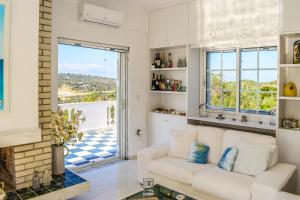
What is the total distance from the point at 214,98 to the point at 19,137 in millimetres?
3075

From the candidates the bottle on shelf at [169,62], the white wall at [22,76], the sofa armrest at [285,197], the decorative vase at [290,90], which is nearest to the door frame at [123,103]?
the bottle on shelf at [169,62]

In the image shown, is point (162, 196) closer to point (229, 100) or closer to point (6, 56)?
point (6, 56)

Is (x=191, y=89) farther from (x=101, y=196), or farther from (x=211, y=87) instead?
(x=101, y=196)

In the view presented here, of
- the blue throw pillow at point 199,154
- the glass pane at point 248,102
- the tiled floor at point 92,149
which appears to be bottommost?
the tiled floor at point 92,149

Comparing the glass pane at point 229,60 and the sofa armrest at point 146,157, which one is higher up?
the glass pane at point 229,60

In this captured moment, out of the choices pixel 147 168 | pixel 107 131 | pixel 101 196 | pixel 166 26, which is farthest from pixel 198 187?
pixel 107 131

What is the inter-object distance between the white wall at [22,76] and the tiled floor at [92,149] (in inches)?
64.6

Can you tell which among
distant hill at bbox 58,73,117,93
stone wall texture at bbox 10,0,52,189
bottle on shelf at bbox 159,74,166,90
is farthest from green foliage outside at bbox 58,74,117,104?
stone wall texture at bbox 10,0,52,189

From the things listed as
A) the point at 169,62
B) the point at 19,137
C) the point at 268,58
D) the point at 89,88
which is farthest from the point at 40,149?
the point at 268,58

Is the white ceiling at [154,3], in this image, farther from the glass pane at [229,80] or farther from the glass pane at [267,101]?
the glass pane at [267,101]

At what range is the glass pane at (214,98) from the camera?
438 centimetres

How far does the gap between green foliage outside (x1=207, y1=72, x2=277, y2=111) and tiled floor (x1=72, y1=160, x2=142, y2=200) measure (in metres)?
1.84

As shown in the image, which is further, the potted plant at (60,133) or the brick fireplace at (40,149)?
the potted plant at (60,133)

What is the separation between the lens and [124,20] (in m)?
4.45
